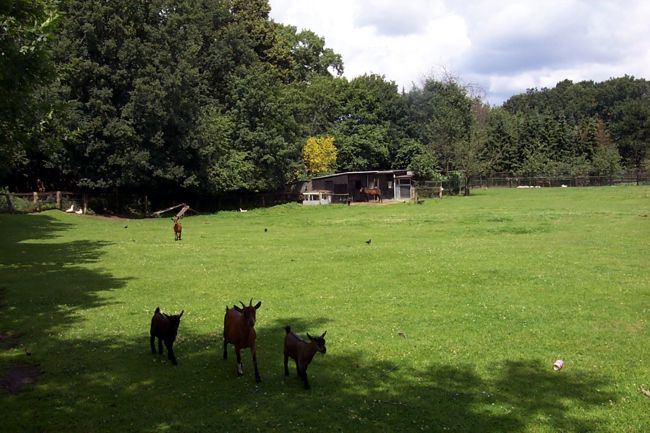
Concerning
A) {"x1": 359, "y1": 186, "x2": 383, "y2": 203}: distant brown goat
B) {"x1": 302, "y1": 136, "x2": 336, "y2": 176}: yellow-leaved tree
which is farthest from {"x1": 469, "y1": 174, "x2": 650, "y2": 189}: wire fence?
{"x1": 359, "y1": 186, "x2": 383, "y2": 203}: distant brown goat

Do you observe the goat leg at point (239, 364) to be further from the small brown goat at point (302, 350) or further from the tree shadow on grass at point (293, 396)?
the small brown goat at point (302, 350)

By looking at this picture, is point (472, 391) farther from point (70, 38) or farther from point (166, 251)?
point (70, 38)

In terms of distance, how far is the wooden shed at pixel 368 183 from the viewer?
219 ft

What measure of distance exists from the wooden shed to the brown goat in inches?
2226

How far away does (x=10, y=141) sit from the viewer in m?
18.9

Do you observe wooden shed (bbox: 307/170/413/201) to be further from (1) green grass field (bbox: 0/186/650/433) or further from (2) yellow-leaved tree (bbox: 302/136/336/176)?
(1) green grass field (bbox: 0/186/650/433)

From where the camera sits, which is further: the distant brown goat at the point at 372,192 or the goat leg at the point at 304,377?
the distant brown goat at the point at 372,192

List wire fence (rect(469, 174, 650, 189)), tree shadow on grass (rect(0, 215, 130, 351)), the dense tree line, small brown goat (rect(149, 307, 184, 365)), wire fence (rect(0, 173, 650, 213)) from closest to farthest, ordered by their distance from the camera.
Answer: small brown goat (rect(149, 307, 184, 365)), tree shadow on grass (rect(0, 215, 130, 351)), the dense tree line, wire fence (rect(0, 173, 650, 213)), wire fence (rect(469, 174, 650, 189))

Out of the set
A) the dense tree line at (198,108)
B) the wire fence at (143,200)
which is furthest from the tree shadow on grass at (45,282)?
the wire fence at (143,200)

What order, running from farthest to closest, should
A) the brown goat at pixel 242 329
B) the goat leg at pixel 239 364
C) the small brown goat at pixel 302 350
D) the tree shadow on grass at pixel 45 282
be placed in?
1. the tree shadow on grass at pixel 45 282
2. the goat leg at pixel 239 364
3. the brown goat at pixel 242 329
4. the small brown goat at pixel 302 350

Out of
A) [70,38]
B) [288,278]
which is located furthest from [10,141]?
[70,38]

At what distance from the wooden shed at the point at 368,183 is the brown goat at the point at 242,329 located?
56.5m

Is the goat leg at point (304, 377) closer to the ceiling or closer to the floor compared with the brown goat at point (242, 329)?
closer to the floor

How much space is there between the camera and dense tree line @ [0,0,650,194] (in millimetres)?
30828
